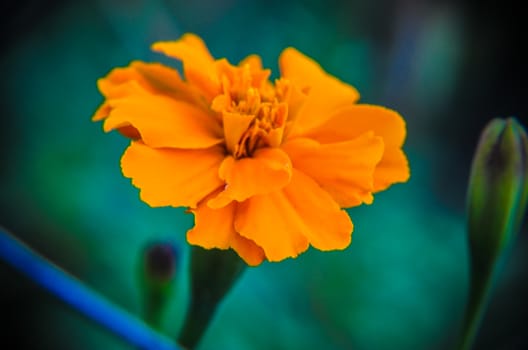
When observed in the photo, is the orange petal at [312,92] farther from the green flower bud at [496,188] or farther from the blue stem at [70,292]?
the blue stem at [70,292]

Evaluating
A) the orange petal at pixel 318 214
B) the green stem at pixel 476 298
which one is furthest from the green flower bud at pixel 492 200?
the orange petal at pixel 318 214

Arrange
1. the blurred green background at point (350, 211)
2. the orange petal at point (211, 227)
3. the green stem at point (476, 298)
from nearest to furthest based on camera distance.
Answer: the orange petal at point (211, 227)
the green stem at point (476, 298)
the blurred green background at point (350, 211)

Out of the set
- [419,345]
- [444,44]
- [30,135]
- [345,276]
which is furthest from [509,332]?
[30,135]

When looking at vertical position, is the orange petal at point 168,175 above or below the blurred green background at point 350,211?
above

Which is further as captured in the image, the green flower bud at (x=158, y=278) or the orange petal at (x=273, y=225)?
the green flower bud at (x=158, y=278)

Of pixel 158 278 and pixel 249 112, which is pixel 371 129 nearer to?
pixel 249 112

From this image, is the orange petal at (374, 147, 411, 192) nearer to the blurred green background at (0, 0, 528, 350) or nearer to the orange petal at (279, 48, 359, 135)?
the orange petal at (279, 48, 359, 135)

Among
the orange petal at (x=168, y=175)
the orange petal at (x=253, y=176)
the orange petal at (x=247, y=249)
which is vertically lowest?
the orange petal at (x=247, y=249)

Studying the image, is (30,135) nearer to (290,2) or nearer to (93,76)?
(93,76)
